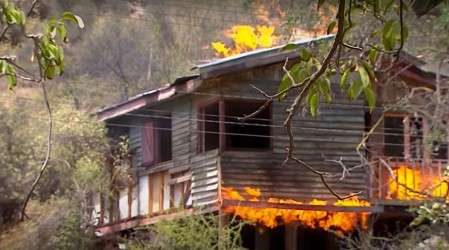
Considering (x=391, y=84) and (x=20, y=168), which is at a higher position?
(x=391, y=84)

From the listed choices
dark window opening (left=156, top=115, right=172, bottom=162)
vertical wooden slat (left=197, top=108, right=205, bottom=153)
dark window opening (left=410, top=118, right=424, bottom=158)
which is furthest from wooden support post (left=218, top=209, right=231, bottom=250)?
dark window opening (left=410, top=118, right=424, bottom=158)

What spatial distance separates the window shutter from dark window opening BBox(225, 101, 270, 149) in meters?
2.06

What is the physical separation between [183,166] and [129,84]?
14.2 m

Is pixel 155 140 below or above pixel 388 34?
below

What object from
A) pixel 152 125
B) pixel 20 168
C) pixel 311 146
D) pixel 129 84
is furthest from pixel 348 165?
pixel 129 84

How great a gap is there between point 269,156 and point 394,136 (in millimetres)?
4158

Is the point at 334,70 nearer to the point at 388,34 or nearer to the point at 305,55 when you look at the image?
the point at 305,55

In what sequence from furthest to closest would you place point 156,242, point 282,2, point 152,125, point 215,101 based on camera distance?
1. point 152,125
2. point 215,101
3. point 156,242
4. point 282,2

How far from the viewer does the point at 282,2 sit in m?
16.2

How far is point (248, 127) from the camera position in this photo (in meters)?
20.3

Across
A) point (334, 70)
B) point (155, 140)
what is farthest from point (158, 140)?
point (334, 70)

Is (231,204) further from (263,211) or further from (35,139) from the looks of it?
(35,139)

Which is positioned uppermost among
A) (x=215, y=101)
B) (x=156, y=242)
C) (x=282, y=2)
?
(x=282, y=2)

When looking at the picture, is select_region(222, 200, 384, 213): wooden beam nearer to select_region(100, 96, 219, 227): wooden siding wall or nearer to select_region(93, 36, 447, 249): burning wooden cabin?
select_region(93, 36, 447, 249): burning wooden cabin
